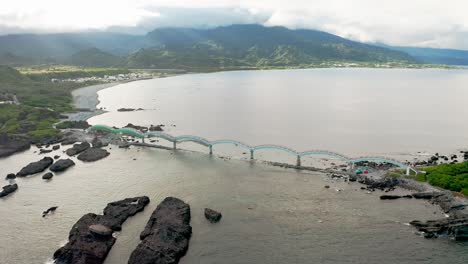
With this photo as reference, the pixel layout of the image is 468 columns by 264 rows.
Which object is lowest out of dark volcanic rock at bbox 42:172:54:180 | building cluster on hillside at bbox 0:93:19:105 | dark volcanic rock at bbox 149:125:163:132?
dark volcanic rock at bbox 42:172:54:180

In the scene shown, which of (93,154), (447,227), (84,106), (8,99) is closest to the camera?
(447,227)

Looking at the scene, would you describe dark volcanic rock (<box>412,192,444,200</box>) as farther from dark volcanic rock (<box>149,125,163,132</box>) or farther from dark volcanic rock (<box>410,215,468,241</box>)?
dark volcanic rock (<box>149,125,163,132</box>)

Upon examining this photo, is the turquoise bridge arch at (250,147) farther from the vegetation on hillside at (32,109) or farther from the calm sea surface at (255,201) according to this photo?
the vegetation on hillside at (32,109)

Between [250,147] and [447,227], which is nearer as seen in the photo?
[447,227]

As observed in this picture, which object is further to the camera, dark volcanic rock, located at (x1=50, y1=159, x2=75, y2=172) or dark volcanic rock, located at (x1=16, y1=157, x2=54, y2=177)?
dark volcanic rock, located at (x1=50, y1=159, x2=75, y2=172)

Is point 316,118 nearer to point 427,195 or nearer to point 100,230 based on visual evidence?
point 427,195

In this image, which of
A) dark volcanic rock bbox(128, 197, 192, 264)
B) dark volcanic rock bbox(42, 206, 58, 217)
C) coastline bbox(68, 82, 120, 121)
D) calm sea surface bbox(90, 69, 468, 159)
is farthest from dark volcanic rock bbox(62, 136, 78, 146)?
dark volcanic rock bbox(128, 197, 192, 264)

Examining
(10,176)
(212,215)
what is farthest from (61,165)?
(212,215)
